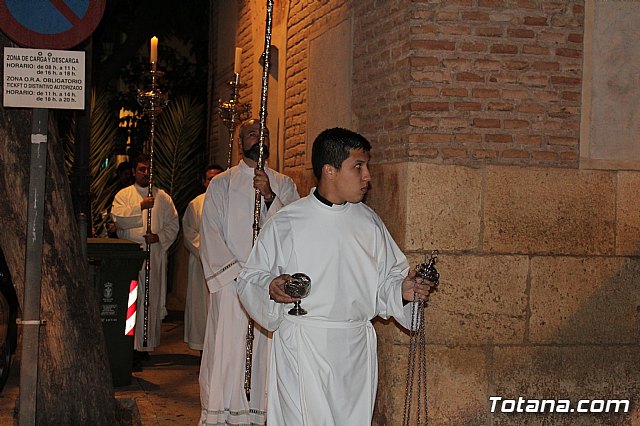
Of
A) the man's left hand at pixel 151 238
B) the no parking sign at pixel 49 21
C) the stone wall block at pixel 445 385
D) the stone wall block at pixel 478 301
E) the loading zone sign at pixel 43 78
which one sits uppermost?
the no parking sign at pixel 49 21

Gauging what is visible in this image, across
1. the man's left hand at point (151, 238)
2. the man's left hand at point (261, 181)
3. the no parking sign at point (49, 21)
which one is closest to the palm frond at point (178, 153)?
the man's left hand at point (151, 238)

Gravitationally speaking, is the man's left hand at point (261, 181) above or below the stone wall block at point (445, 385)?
above

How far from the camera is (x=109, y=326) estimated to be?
414 inches

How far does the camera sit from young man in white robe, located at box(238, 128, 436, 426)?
5.58 metres

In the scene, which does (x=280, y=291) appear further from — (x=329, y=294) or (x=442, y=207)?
(x=442, y=207)

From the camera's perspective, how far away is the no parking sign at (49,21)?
21.6ft

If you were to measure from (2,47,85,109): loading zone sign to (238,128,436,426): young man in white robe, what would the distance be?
1.80 metres

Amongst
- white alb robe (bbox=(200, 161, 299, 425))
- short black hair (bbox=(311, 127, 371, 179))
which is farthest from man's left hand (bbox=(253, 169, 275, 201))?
short black hair (bbox=(311, 127, 371, 179))

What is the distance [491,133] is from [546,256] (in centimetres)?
103

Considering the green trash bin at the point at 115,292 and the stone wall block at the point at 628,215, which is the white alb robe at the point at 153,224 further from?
the stone wall block at the point at 628,215

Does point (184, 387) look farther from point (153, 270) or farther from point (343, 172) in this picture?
point (343, 172)

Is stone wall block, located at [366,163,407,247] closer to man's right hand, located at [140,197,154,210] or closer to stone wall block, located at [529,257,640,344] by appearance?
stone wall block, located at [529,257,640,344]

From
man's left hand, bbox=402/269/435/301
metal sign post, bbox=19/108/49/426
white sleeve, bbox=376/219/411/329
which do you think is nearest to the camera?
man's left hand, bbox=402/269/435/301

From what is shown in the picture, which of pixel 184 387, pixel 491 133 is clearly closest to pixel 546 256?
pixel 491 133
